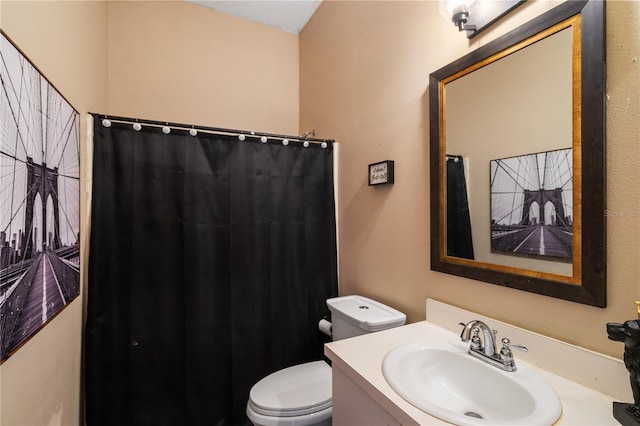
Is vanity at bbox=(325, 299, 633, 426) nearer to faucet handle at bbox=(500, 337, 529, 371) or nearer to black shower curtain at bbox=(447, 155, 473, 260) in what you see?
faucet handle at bbox=(500, 337, 529, 371)

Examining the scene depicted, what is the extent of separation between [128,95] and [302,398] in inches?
83.2

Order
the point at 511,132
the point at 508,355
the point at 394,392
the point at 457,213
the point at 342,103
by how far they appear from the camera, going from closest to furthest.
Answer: the point at 394,392
the point at 508,355
the point at 511,132
the point at 457,213
the point at 342,103

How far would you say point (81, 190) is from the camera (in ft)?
4.13

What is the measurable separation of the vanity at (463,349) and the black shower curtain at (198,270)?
81cm

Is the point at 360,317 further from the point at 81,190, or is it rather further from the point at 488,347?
the point at 81,190

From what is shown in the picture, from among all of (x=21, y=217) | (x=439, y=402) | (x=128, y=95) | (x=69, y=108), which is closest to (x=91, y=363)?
(x=21, y=217)

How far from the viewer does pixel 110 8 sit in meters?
1.87

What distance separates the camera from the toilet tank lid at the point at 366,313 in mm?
1250

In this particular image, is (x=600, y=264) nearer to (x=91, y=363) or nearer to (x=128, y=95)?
(x=91, y=363)

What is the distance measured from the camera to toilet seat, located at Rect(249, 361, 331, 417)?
4.02 feet

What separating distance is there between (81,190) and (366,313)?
54.9 inches

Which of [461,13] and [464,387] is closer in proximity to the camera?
[464,387]

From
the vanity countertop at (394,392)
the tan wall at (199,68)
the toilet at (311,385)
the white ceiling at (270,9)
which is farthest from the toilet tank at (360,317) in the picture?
the white ceiling at (270,9)

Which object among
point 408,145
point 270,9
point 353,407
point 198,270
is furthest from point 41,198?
point 270,9
